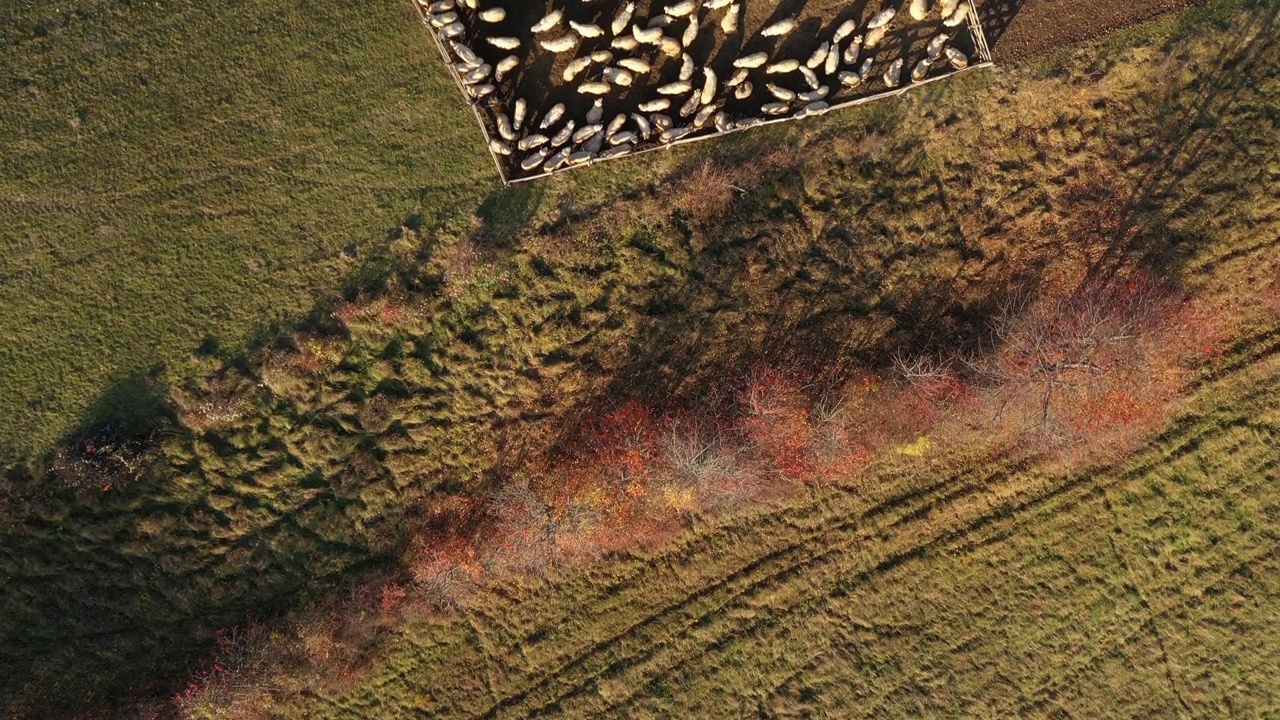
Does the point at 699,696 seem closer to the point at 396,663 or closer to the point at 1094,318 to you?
the point at 396,663

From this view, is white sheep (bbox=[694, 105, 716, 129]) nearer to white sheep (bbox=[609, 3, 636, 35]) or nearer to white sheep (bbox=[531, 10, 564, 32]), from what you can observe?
white sheep (bbox=[609, 3, 636, 35])

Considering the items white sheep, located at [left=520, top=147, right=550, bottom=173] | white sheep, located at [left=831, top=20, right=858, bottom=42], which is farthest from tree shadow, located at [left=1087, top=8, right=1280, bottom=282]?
white sheep, located at [left=520, top=147, right=550, bottom=173]

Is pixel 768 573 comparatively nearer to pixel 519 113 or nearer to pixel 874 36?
pixel 519 113

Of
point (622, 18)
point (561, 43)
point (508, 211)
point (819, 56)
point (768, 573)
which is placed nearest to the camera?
point (622, 18)

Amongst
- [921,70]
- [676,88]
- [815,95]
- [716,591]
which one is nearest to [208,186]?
[676,88]

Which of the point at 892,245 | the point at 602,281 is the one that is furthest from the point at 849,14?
the point at 602,281

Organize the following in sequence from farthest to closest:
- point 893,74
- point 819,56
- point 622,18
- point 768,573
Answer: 1. point 768,573
2. point 893,74
3. point 819,56
4. point 622,18

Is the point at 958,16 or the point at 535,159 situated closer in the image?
the point at 958,16

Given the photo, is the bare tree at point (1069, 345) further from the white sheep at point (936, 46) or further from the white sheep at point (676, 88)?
the white sheep at point (676, 88)
